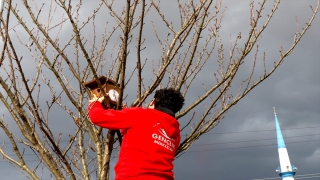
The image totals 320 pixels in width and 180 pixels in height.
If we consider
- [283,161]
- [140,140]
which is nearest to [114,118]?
[140,140]

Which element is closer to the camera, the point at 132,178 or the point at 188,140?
the point at 132,178

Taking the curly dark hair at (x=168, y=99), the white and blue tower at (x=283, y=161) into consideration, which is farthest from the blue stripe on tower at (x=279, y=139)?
the curly dark hair at (x=168, y=99)

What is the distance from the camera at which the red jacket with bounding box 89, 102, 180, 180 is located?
276cm

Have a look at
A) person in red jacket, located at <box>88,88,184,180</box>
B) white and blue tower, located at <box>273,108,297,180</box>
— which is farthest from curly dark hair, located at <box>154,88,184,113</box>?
white and blue tower, located at <box>273,108,297,180</box>

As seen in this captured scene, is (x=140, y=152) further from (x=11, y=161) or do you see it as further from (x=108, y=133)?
(x=11, y=161)

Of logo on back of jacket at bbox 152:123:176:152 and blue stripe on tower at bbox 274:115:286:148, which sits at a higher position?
blue stripe on tower at bbox 274:115:286:148

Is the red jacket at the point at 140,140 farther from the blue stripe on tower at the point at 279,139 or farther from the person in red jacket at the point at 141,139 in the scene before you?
the blue stripe on tower at the point at 279,139

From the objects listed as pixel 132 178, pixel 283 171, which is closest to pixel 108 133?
pixel 132 178

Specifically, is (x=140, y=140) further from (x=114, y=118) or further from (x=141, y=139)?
(x=114, y=118)

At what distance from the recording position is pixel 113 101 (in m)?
Result: 3.15

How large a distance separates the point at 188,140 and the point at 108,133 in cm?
112

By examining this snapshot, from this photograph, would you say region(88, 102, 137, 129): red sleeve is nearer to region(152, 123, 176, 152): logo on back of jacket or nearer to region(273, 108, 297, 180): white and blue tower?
region(152, 123, 176, 152): logo on back of jacket

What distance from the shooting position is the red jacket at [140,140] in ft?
9.05

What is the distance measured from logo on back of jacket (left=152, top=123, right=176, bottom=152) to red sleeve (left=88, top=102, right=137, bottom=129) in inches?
8.0
